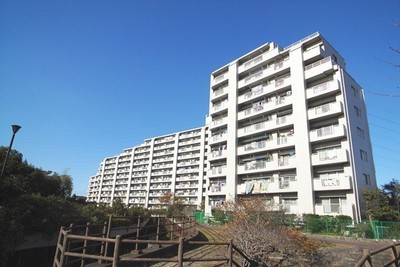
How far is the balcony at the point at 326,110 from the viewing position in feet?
78.2

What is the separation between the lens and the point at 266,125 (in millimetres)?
30047

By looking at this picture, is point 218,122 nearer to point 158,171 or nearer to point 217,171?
point 217,171

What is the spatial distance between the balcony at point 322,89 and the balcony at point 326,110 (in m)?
1.41

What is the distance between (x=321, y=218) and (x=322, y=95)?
12268mm

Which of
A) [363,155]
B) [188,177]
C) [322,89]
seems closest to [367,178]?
[363,155]

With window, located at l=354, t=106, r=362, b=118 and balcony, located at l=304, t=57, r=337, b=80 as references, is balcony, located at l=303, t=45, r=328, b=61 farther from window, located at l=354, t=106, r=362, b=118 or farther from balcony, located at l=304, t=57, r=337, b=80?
window, located at l=354, t=106, r=362, b=118

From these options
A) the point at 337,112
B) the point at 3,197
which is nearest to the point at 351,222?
the point at 337,112

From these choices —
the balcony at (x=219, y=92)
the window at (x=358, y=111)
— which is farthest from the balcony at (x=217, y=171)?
the window at (x=358, y=111)

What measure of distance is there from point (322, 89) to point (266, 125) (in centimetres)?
717

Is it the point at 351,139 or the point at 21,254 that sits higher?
the point at 351,139

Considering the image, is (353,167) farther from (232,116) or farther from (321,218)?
(232,116)

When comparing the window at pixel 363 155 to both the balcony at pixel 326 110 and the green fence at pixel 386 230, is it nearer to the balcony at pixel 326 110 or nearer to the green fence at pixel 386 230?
the balcony at pixel 326 110

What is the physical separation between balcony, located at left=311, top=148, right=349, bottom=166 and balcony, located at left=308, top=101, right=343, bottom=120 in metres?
3.45

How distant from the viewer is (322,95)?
85.4ft
